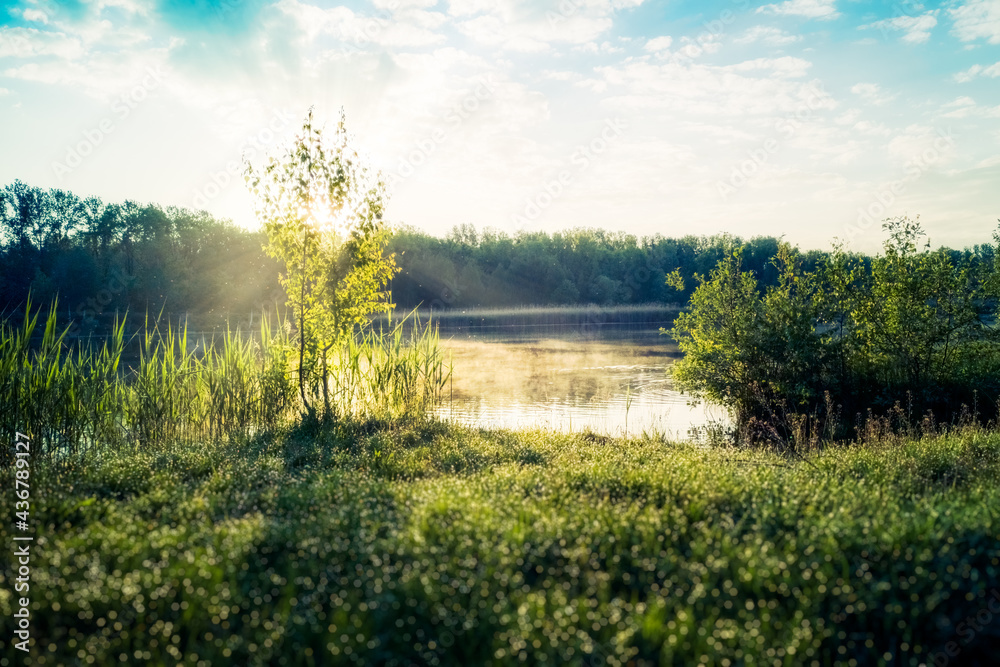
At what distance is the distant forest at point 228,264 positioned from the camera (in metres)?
44.2

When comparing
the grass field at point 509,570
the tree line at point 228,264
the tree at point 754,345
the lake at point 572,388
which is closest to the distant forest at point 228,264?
the tree line at point 228,264

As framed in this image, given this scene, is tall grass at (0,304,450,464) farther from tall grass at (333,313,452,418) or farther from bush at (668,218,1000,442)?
bush at (668,218,1000,442)

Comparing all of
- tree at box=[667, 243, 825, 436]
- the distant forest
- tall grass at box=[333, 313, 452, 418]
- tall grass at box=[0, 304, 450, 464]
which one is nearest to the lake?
tall grass at box=[333, 313, 452, 418]

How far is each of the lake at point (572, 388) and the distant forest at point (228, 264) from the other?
20.3 ft

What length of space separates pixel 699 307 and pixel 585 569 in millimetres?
11810

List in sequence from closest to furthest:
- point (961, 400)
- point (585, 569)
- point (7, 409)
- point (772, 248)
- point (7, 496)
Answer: point (585, 569), point (7, 496), point (7, 409), point (961, 400), point (772, 248)

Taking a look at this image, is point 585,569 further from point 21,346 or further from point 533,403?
point 533,403

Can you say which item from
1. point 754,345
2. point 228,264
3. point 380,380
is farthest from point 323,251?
point 228,264

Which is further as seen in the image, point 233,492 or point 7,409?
point 7,409

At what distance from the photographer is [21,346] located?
8.27 metres

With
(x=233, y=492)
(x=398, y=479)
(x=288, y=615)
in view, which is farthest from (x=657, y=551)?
(x=233, y=492)

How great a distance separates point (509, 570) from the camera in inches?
155

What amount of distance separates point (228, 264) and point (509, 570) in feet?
205

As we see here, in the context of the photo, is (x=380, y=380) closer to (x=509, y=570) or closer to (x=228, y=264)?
(x=509, y=570)
